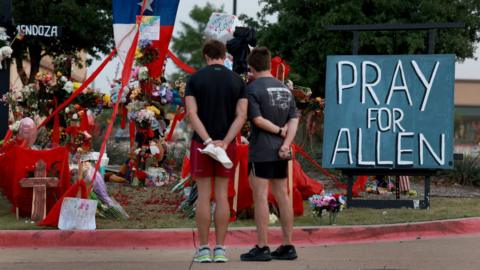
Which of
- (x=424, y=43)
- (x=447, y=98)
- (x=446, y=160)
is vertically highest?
(x=424, y=43)

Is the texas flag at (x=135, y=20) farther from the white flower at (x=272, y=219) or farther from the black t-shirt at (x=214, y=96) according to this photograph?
the black t-shirt at (x=214, y=96)

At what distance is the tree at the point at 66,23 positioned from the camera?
25.9 m

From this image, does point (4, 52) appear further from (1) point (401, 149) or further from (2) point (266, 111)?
(1) point (401, 149)

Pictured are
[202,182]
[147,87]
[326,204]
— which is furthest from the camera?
[147,87]

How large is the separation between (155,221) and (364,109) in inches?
117

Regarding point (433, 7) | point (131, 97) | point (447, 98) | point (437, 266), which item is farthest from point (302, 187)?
point (433, 7)

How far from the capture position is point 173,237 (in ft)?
26.1

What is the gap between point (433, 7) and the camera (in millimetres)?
25219

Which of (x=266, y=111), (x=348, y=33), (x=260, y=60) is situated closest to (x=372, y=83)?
(x=260, y=60)

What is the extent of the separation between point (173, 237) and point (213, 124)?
163cm

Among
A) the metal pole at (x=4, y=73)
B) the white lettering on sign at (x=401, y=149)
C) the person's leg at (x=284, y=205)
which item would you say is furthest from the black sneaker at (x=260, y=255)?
the metal pole at (x=4, y=73)

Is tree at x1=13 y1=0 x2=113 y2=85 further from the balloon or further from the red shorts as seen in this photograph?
the red shorts

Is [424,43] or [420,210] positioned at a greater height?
[424,43]

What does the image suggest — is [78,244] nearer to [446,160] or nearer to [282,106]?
[282,106]
